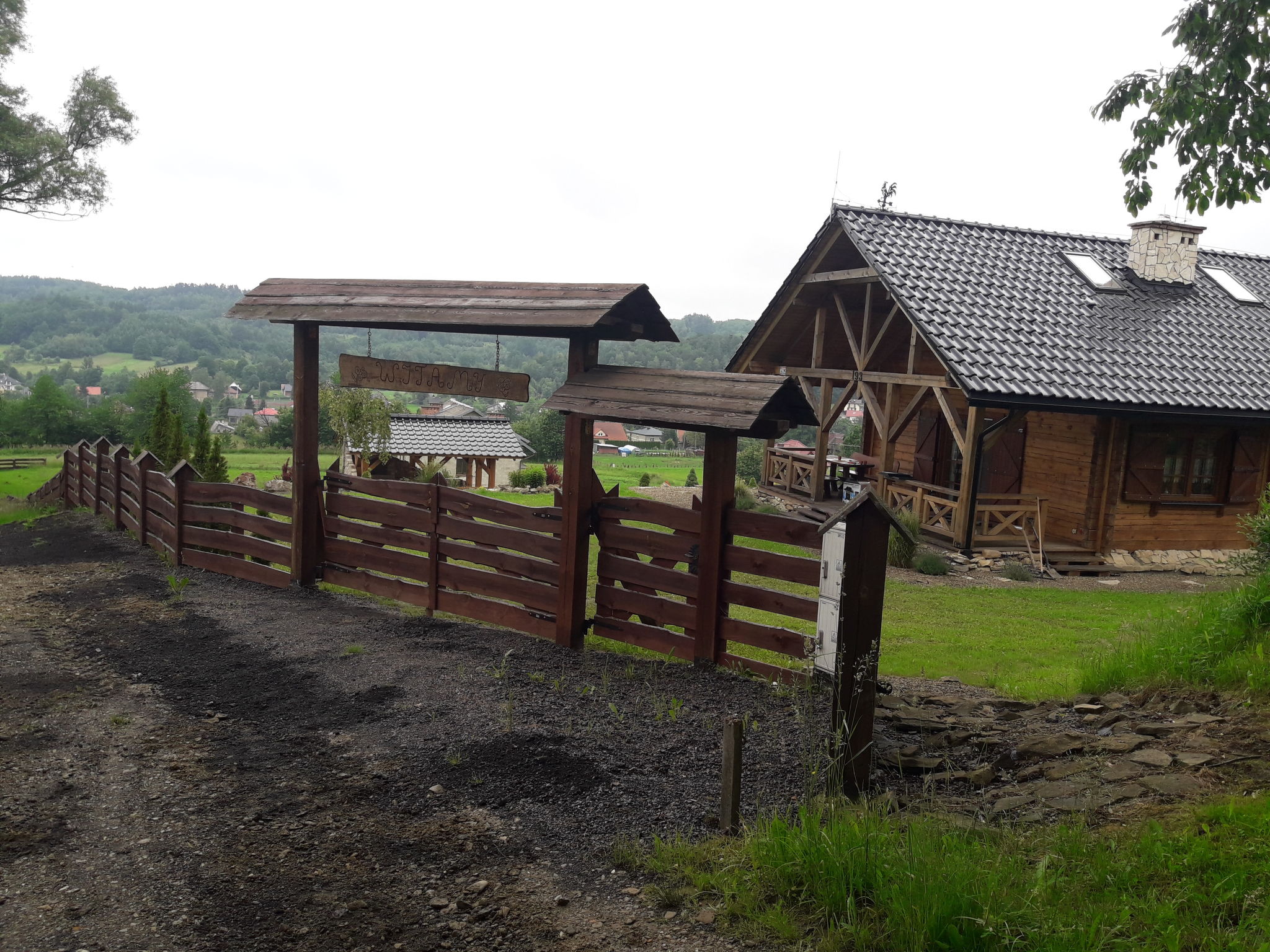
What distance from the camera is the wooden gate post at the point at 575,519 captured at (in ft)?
24.9

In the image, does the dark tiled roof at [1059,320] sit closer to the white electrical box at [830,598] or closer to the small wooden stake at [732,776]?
the white electrical box at [830,598]

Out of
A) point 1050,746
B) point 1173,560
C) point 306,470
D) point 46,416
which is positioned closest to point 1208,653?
point 1050,746

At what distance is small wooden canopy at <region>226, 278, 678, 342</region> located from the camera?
7668mm

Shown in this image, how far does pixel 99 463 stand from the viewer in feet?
50.4

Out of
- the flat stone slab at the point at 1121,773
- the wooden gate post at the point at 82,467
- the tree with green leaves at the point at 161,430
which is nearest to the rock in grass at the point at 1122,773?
the flat stone slab at the point at 1121,773

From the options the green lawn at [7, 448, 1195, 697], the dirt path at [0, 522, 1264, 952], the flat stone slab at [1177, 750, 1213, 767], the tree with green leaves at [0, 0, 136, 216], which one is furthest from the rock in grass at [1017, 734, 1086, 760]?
the tree with green leaves at [0, 0, 136, 216]

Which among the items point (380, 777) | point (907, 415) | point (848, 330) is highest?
point (848, 330)

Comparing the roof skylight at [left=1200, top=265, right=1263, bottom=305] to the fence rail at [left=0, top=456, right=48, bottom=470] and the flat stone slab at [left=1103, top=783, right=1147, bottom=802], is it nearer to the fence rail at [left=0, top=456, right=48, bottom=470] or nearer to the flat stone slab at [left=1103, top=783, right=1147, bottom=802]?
the flat stone slab at [left=1103, top=783, right=1147, bottom=802]

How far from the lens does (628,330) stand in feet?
25.7

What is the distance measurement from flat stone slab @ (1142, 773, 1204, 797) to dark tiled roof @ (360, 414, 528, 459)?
106 feet

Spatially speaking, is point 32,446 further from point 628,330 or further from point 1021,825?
point 1021,825

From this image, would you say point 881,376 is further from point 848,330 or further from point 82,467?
point 82,467

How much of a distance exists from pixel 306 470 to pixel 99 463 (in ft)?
24.7

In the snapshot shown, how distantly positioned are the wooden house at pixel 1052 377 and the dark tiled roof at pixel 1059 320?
1.5 inches
